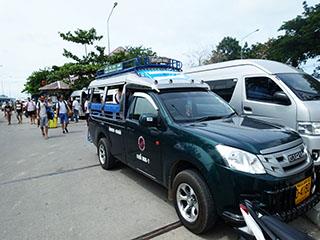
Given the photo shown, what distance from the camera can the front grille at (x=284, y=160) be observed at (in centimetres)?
314

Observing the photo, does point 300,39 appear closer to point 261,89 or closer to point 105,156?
point 261,89

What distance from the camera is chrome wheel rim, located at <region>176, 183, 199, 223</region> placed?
3.64 m

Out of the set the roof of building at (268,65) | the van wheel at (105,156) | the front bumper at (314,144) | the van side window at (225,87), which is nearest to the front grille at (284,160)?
the front bumper at (314,144)

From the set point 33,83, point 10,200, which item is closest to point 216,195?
point 10,200

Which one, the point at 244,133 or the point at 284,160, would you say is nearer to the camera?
the point at 284,160

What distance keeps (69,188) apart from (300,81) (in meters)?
5.17

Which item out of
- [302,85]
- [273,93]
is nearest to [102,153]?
[273,93]

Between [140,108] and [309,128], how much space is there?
3.00 m

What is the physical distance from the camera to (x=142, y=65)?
602cm

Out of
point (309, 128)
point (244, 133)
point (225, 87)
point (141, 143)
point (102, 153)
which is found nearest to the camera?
point (244, 133)

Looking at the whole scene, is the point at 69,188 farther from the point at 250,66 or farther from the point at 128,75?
the point at 250,66

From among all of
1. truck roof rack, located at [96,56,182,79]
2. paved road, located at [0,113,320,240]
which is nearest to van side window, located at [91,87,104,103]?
truck roof rack, located at [96,56,182,79]

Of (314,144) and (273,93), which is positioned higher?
(273,93)

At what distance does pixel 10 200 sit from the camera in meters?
5.10
